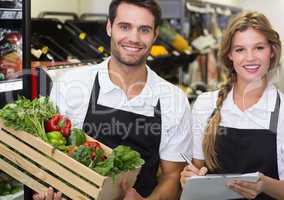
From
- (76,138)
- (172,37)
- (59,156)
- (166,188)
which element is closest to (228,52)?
(166,188)

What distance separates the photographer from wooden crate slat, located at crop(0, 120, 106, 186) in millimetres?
1569

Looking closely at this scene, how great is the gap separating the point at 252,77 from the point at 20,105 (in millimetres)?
976

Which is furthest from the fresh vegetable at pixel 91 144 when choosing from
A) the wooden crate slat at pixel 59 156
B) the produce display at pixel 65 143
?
the wooden crate slat at pixel 59 156

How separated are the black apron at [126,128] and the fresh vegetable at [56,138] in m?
0.32

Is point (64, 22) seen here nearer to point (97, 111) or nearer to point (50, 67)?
point (50, 67)

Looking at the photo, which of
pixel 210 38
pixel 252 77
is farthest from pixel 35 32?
pixel 210 38

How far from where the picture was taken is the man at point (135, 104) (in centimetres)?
203

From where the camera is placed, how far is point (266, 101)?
2023mm

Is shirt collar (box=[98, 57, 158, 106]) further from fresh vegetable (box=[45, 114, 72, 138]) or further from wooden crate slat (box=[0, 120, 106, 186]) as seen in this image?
wooden crate slat (box=[0, 120, 106, 186])

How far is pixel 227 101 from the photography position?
2086 millimetres

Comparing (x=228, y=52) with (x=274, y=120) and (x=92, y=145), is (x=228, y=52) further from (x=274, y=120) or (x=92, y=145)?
(x=92, y=145)

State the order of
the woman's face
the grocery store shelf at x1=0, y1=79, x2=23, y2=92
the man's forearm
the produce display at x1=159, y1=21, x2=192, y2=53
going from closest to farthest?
the woman's face, the man's forearm, the grocery store shelf at x1=0, y1=79, x2=23, y2=92, the produce display at x1=159, y1=21, x2=192, y2=53

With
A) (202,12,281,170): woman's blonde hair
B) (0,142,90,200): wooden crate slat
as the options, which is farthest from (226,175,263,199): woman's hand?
(0,142,90,200): wooden crate slat

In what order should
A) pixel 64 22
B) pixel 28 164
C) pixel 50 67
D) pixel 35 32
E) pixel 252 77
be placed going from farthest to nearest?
pixel 64 22
pixel 35 32
pixel 50 67
pixel 252 77
pixel 28 164
